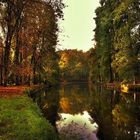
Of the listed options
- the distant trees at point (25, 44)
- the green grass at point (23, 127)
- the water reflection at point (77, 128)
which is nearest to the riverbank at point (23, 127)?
the green grass at point (23, 127)

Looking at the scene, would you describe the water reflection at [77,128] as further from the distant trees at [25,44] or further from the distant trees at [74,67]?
the distant trees at [74,67]

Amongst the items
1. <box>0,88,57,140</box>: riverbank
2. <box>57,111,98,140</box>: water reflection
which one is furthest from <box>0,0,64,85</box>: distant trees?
<box>0,88,57,140</box>: riverbank

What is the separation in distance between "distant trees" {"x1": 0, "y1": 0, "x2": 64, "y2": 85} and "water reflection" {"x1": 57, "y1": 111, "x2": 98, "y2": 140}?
8207 millimetres

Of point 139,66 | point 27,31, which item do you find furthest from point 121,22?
point 27,31

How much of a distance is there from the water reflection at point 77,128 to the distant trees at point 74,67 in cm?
13270

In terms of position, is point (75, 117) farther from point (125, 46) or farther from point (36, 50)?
point (36, 50)

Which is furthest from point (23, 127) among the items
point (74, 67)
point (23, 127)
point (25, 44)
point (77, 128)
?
point (74, 67)

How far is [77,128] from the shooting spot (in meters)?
21.1

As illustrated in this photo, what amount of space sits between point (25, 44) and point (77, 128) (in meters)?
32.5

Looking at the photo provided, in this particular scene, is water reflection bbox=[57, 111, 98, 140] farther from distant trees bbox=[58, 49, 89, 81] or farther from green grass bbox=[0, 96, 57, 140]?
distant trees bbox=[58, 49, 89, 81]

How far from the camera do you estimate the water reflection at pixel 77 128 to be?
17922 millimetres

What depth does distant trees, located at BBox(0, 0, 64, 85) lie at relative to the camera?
38.3 meters

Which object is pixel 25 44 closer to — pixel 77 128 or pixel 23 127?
pixel 77 128

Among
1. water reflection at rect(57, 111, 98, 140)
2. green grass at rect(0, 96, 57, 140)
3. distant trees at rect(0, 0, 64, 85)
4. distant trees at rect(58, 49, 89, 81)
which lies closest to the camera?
green grass at rect(0, 96, 57, 140)
